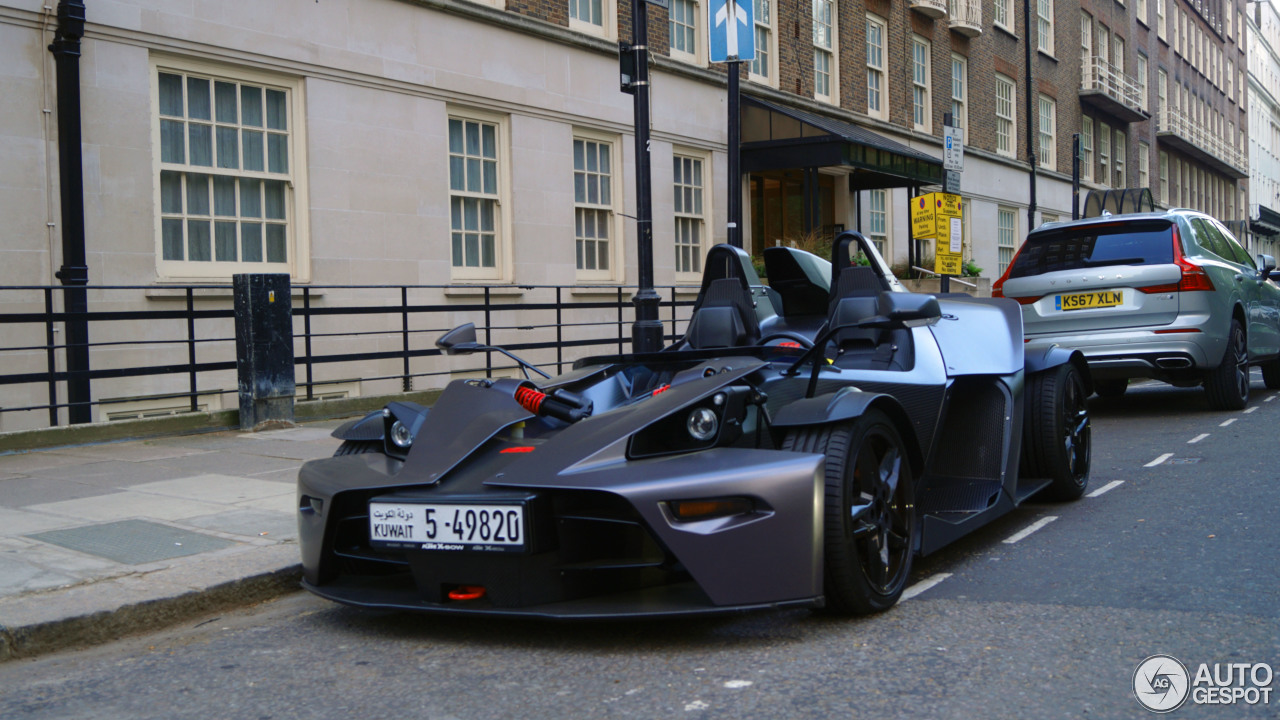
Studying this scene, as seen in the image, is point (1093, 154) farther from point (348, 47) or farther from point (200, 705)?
point (200, 705)

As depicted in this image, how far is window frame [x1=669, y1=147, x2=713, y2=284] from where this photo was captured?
17547 mm

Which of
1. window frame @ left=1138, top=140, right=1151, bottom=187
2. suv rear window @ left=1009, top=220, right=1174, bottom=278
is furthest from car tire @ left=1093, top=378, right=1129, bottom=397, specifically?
window frame @ left=1138, top=140, right=1151, bottom=187

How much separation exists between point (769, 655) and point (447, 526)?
111cm

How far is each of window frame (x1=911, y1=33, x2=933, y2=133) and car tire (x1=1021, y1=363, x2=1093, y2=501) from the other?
63.5 feet

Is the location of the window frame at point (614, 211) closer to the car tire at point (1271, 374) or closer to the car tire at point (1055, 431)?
the car tire at point (1271, 374)

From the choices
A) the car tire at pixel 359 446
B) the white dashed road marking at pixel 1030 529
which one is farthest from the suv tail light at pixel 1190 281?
the car tire at pixel 359 446

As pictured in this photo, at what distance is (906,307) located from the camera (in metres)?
4.23

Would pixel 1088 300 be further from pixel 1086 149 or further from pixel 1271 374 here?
pixel 1086 149

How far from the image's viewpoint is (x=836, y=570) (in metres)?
3.71

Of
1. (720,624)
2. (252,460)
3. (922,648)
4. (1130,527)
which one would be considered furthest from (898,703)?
(252,460)

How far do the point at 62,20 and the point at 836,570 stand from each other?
8.91 m

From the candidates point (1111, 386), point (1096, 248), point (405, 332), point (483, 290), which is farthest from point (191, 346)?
point (1111, 386)

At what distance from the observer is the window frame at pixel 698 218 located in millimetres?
17547

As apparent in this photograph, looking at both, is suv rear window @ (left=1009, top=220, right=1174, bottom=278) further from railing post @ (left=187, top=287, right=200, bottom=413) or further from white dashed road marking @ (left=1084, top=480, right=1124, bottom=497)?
railing post @ (left=187, top=287, right=200, bottom=413)
